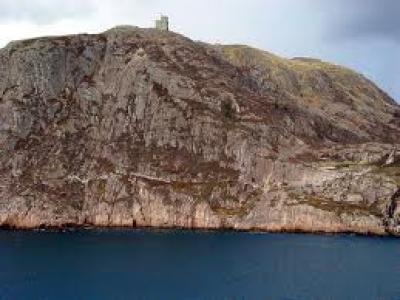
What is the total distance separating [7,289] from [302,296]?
55.3 meters

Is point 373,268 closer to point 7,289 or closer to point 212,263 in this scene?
point 212,263

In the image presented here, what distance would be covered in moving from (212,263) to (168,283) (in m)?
36.7

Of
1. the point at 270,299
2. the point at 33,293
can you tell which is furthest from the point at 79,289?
the point at 270,299

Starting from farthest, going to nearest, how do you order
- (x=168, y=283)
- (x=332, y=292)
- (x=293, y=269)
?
1. (x=293, y=269)
2. (x=168, y=283)
3. (x=332, y=292)

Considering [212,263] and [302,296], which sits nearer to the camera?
[302,296]

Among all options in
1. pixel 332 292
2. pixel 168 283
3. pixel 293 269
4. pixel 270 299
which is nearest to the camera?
pixel 270 299

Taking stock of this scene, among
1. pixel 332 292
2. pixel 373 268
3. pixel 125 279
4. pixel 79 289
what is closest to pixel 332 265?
pixel 373 268

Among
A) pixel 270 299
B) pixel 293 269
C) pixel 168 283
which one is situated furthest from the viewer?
pixel 293 269

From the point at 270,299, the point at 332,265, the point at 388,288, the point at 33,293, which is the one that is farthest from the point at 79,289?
the point at 332,265

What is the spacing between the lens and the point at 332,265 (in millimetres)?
189375

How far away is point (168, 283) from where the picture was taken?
15338cm

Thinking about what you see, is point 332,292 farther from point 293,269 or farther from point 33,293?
point 33,293

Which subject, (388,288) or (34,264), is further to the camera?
(34,264)

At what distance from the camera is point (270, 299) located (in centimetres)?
13538
